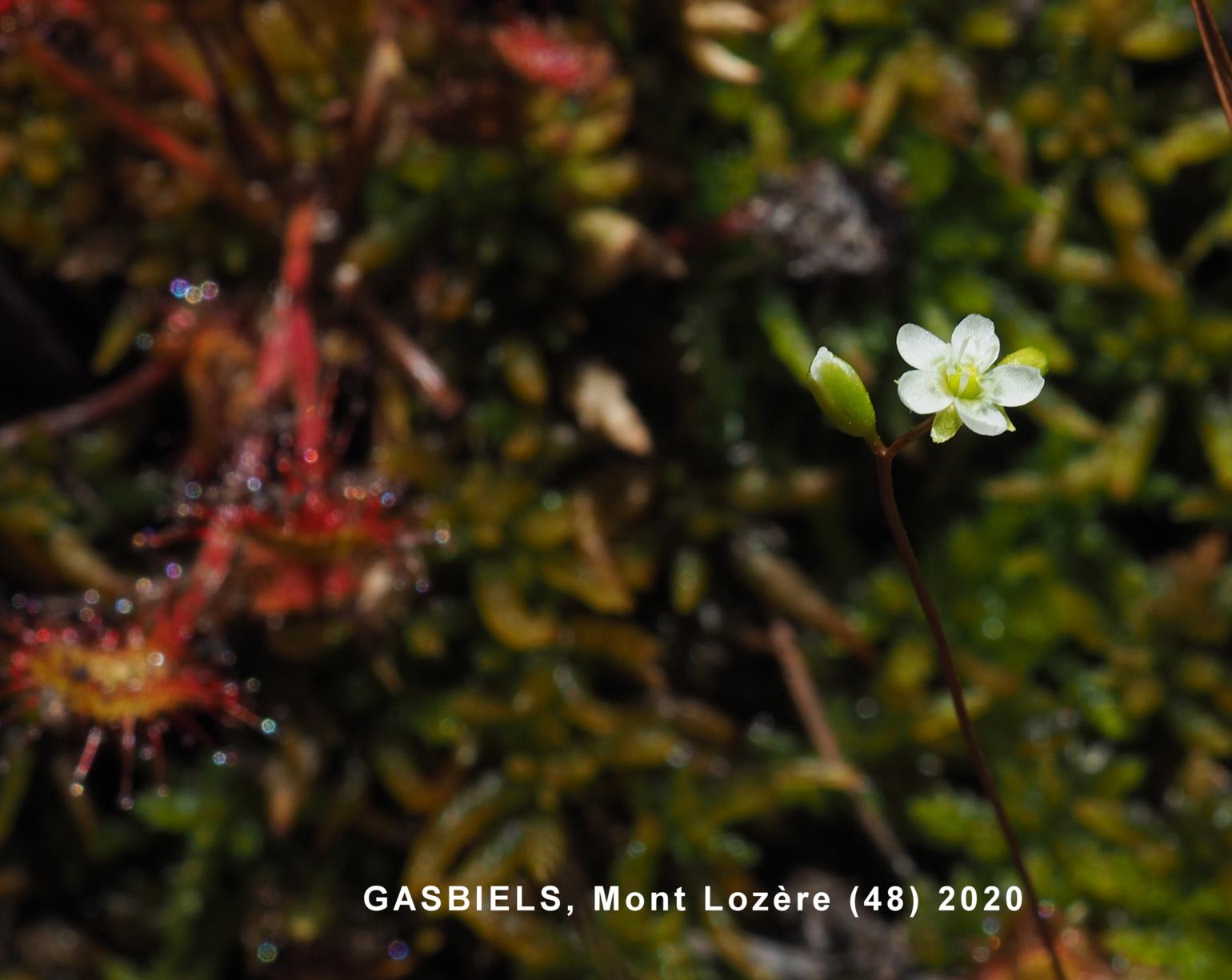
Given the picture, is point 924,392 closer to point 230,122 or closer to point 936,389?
point 936,389

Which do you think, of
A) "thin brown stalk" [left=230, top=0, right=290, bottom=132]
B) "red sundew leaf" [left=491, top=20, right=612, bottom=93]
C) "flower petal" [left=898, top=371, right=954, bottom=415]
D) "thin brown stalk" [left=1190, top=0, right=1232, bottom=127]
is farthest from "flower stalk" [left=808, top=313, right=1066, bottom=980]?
"thin brown stalk" [left=230, top=0, right=290, bottom=132]

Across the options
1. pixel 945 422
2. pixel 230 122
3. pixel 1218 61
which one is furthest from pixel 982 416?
pixel 230 122

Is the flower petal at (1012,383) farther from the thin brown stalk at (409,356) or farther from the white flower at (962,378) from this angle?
the thin brown stalk at (409,356)

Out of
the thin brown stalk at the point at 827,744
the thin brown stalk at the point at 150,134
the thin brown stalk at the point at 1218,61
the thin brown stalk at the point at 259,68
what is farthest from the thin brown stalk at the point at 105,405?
the thin brown stalk at the point at 1218,61

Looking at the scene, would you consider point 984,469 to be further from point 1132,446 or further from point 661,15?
point 661,15

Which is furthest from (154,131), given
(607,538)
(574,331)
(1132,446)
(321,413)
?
(1132,446)

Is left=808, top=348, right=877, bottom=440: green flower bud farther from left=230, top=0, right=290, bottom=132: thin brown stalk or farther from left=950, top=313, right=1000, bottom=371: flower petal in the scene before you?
left=230, top=0, right=290, bottom=132: thin brown stalk
